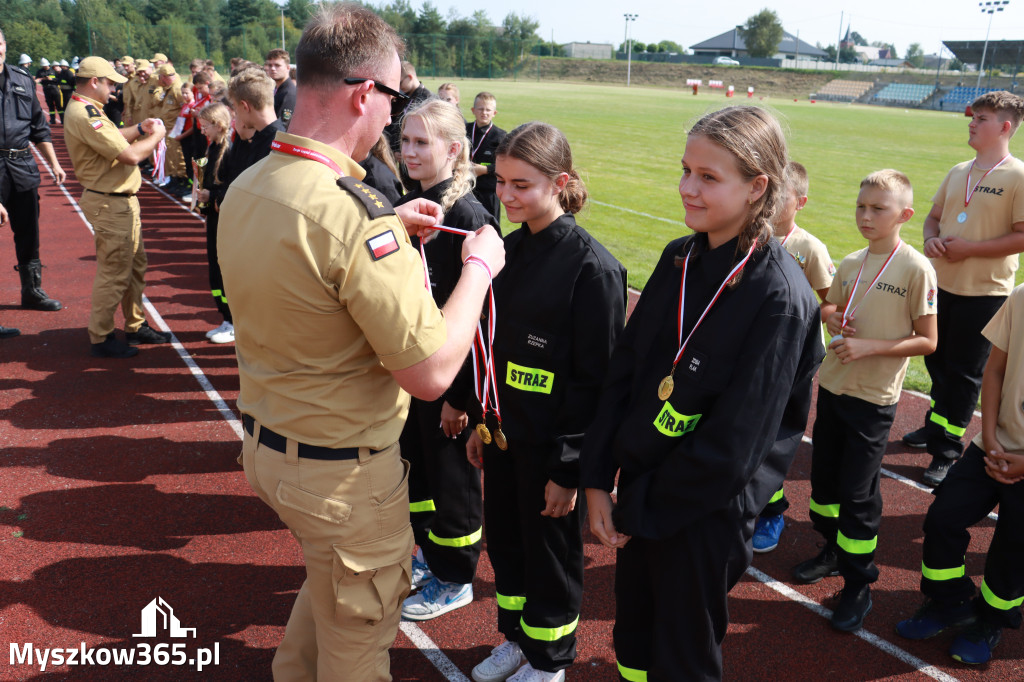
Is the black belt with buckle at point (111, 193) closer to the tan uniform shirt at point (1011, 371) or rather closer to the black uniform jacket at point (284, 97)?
the black uniform jacket at point (284, 97)

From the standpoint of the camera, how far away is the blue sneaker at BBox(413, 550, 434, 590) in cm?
388

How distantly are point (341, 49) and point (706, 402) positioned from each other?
1.48 m

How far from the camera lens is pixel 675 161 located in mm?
22234

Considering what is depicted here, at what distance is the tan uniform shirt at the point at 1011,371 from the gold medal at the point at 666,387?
1999 millimetres

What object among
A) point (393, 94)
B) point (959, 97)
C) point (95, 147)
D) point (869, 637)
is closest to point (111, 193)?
point (95, 147)

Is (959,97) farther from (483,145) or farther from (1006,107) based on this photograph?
(1006,107)

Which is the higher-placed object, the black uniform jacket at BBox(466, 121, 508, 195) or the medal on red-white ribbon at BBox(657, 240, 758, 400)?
the black uniform jacket at BBox(466, 121, 508, 195)

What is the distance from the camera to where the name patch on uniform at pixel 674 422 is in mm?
2201

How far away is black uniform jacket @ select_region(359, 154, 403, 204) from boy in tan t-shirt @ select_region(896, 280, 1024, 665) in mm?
3526

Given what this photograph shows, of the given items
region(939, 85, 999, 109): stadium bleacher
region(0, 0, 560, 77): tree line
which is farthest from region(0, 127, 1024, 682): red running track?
region(939, 85, 999, 109): stadium bleacher

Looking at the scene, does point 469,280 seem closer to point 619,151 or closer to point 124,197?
point 124,197

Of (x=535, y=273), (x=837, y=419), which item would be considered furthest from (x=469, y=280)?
(x=837, y=419)

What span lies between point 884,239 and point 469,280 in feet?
8.43

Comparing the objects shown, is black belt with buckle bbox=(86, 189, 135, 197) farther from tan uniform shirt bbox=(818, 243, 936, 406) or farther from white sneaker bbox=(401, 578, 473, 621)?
tan uniform shirt bbox=(818, 243, 936, 406)
